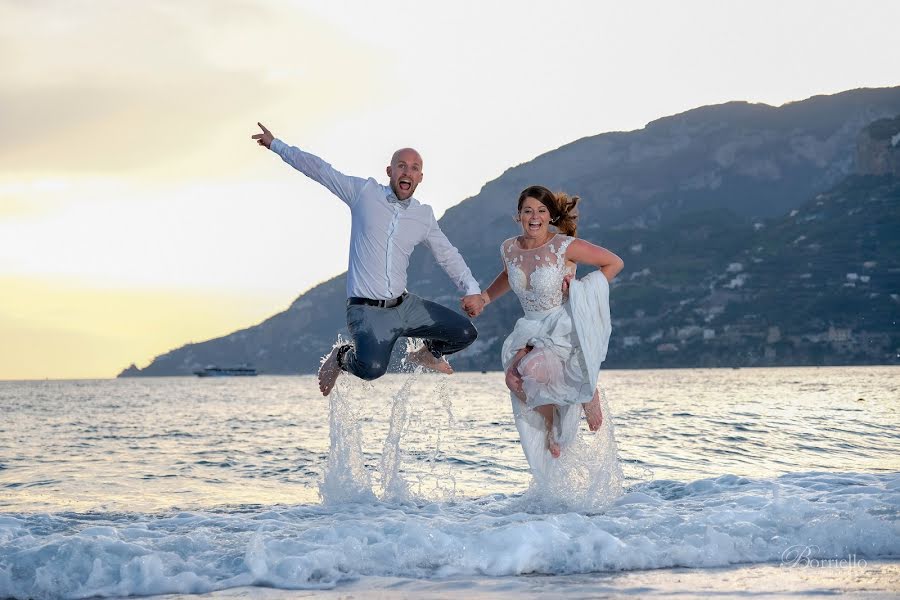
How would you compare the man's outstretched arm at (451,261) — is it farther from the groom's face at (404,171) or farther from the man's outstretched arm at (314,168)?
the man's outstretched arm at (314,168)

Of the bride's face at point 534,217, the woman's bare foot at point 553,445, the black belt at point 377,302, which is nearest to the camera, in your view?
the bride's face at point 534,217

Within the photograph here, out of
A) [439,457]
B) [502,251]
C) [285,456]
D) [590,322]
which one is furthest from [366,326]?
[285,456]

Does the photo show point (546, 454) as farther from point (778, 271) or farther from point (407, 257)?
point (778, 271)

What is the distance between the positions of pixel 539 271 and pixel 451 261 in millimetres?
1102

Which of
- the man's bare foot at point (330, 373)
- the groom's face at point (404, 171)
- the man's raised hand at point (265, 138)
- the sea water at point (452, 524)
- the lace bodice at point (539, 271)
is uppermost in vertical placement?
the man's raised hand at point (265, 138)

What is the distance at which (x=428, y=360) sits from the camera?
10656mm

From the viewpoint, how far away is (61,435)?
27938 millimetres

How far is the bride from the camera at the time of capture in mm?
9664

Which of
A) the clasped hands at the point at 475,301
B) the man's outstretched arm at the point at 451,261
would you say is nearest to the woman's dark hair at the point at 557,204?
the clasped hands at the point at 475,301

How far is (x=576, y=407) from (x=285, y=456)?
384 inches

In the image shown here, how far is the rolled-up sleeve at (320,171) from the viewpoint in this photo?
9867mm

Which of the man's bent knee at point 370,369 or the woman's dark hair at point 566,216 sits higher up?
the woman's dark hair at point 566,216

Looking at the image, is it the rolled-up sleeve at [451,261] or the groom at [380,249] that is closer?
the groom at [380,249]

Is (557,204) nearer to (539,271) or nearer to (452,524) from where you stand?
(539,271)
